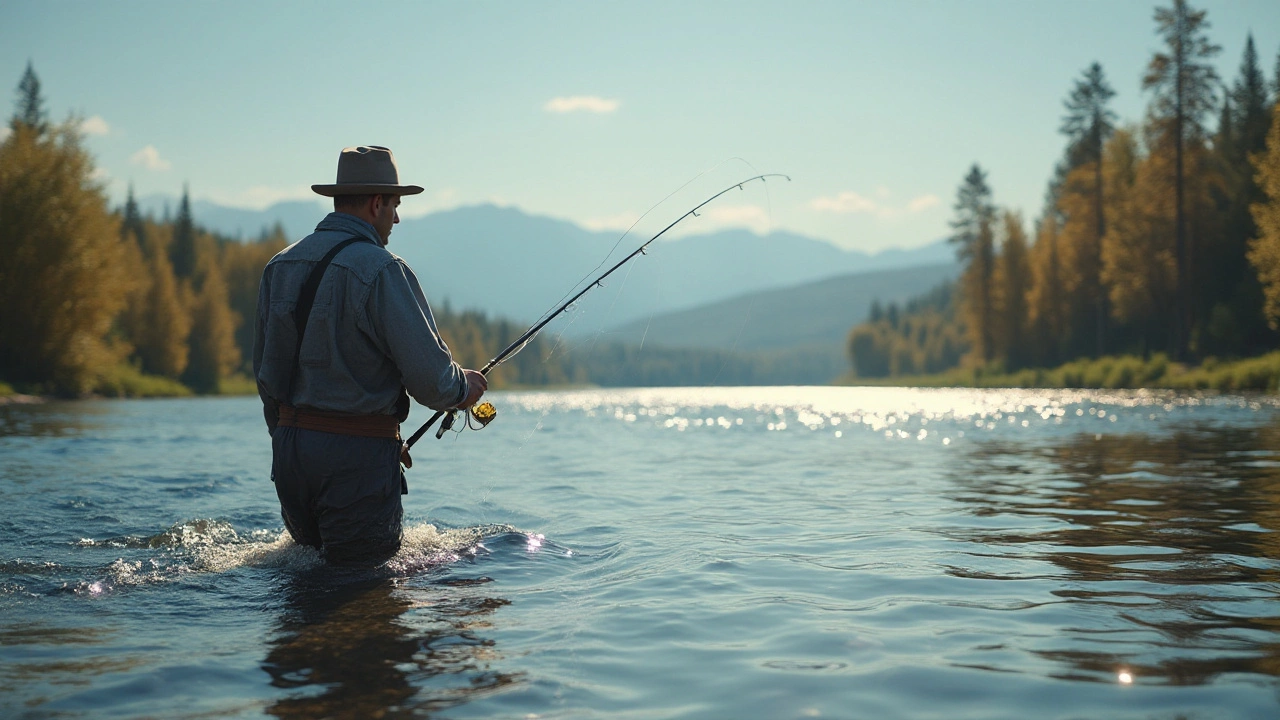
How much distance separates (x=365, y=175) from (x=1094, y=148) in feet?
211

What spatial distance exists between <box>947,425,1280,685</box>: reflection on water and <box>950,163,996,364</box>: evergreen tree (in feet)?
202

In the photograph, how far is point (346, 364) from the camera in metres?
5.57

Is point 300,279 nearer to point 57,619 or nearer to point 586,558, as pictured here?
point 57,619

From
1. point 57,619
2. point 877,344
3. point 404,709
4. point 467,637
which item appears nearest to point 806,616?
point 467,637

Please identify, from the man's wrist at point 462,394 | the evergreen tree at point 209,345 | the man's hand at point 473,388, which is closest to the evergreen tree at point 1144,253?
the man's hand at point 473,388

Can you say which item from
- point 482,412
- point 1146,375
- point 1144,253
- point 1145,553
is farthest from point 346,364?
point 1144,253

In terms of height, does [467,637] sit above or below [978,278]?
below

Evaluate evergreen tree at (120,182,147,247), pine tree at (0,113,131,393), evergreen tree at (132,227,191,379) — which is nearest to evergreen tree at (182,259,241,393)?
evergreen tree at (132,227,191,379)

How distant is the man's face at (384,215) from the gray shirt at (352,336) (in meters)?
0.31

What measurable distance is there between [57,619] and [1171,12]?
51448 millimetres

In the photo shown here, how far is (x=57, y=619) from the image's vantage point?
196 inches

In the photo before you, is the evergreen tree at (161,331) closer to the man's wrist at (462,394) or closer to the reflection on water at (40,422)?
the reflection on water at (40,422)

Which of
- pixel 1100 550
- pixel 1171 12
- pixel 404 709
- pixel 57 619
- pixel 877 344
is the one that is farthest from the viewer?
pixel 877 344

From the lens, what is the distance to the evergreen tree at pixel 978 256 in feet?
241
